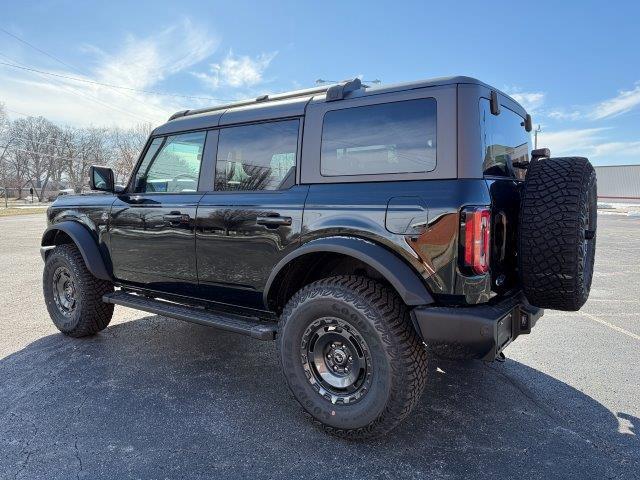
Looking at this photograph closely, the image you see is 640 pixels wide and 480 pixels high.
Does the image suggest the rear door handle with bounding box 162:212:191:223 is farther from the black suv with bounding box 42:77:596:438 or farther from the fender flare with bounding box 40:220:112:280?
the fender flare with bounding box 40:220:112:280

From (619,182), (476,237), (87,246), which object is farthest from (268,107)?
(619,182)

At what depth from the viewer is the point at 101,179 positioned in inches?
159

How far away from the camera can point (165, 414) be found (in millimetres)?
2889

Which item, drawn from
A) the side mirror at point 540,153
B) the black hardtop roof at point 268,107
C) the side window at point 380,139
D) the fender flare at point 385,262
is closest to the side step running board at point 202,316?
the fender flare at point 385,262

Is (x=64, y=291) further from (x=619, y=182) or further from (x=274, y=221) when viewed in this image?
(x=619, y=182)

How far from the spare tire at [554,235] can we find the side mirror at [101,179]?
3.43 metres

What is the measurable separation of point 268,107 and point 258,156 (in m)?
0.37

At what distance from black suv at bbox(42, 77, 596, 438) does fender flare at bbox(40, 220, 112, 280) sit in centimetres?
90

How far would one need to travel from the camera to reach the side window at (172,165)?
12.0 ft

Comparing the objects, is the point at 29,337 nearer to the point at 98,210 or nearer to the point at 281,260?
the point at 98,210

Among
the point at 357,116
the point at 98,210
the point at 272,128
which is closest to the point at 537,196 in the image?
the point at 357,116

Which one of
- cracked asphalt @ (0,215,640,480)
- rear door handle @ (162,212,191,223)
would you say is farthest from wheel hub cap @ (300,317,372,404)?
rear door handle @ (162,212,191,223)

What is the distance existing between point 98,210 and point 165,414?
2195 mm

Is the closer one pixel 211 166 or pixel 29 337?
pixel 211 166
